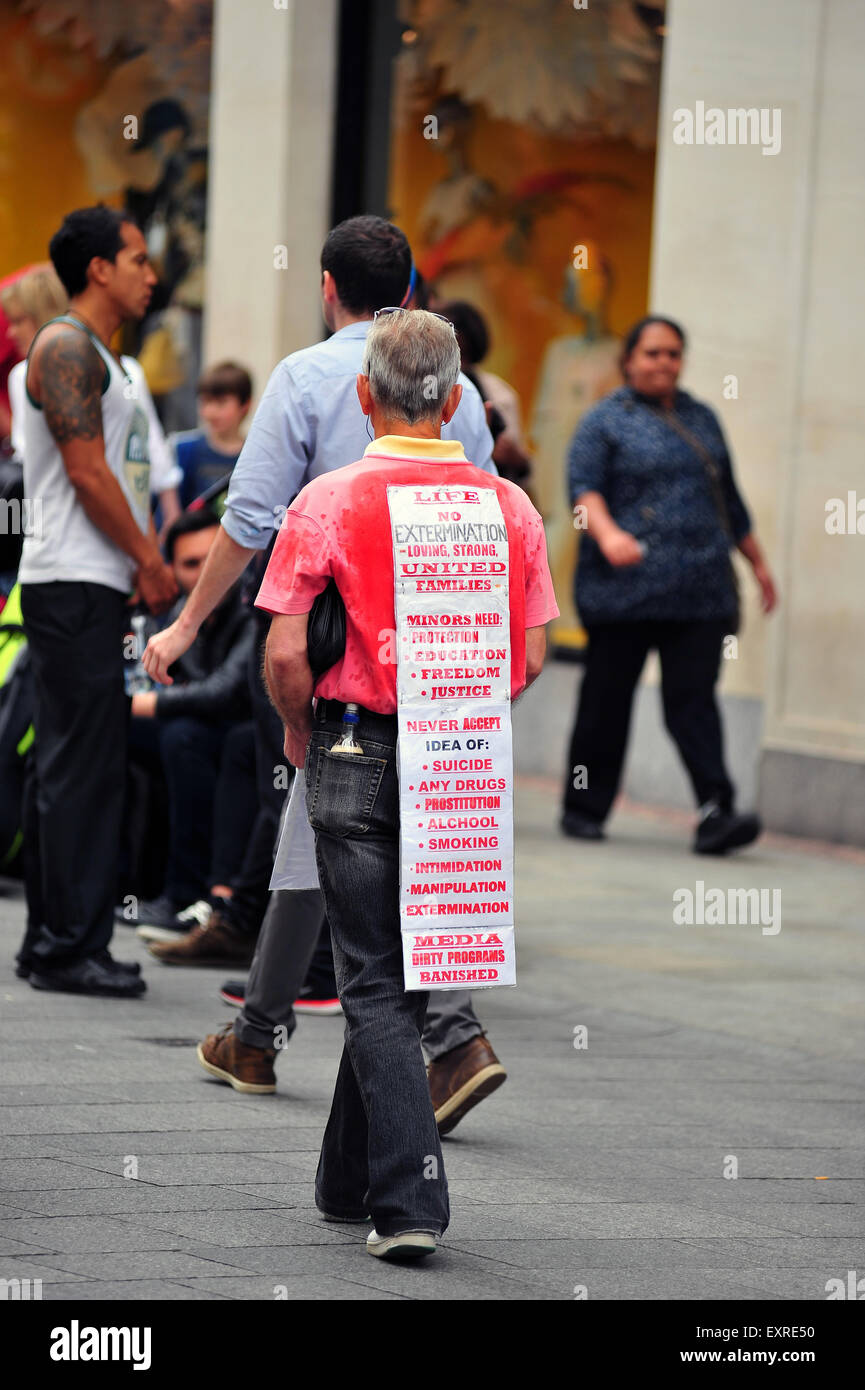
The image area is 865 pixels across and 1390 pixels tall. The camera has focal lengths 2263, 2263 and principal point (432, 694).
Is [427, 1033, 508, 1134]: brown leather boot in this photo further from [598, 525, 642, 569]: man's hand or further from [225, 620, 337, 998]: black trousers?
[598, 525, 642, 569]: man's hand

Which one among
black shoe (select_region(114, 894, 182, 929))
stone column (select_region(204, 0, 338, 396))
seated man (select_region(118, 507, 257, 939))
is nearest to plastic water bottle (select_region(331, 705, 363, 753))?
seated man (select_region(118, 507, 257, 939))

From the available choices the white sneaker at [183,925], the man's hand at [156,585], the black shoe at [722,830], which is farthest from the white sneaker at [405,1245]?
the black shoe at [722,830]

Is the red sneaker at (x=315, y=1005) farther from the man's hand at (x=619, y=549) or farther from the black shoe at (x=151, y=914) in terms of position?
the man's hand at (x=619, y=549)

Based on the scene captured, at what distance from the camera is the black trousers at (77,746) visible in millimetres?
6055

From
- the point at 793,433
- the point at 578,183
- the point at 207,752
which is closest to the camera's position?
the point at 207,752

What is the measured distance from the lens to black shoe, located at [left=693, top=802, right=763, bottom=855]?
30.0 ft

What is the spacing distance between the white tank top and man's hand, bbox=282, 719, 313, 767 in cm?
199

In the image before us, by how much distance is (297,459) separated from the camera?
5098mm

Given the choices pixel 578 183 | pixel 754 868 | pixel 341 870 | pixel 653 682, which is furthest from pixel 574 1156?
pixel 578 183

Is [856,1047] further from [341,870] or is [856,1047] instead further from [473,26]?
[473,26]

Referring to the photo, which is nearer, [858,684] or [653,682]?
[858,684]

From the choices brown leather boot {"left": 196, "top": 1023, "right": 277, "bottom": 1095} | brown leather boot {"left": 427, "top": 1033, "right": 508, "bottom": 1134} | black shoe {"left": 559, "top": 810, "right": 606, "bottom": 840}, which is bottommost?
black shoe {"left": 559, "top": 810, "right": 606, "bottom": 840}

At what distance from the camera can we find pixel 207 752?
7242mm

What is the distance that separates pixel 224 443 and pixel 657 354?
2.29m
